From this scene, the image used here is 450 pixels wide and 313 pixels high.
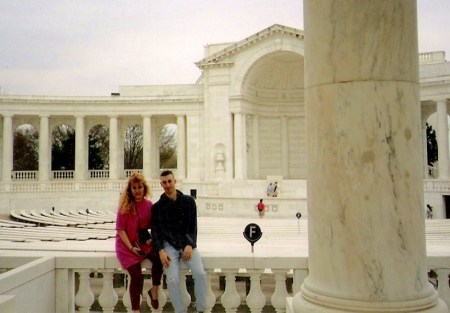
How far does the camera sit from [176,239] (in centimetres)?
740

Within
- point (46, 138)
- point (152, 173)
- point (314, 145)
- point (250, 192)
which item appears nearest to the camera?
point (314, 145)

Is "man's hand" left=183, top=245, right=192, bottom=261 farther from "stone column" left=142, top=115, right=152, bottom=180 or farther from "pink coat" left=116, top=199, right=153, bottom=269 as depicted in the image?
"stone column" left=142, top=115, right=152, bottom=180

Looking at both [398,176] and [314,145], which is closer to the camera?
[398,176]

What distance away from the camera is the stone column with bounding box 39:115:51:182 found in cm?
5281

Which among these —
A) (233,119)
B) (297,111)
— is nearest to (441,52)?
(297,111)

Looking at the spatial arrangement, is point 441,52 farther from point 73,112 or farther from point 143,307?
point 143,307

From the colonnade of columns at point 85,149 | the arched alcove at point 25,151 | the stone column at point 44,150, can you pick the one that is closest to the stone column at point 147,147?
the colonnade of columns at point 85,149

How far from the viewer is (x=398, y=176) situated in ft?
18.5

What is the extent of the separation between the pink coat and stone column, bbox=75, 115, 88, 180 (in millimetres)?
48625

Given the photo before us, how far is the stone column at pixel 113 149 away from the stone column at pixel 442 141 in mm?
35904

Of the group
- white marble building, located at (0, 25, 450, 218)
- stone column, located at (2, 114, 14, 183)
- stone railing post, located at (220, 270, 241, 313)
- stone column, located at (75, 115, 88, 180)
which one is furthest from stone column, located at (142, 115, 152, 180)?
stone railing post, located at (220, 270, 241, 313)

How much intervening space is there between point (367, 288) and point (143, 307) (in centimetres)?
788

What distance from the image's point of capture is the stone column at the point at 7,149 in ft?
168

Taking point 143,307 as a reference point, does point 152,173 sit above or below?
above
